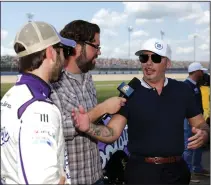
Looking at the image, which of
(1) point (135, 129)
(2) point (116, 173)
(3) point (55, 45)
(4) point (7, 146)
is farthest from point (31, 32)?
(2) point (116, 173)

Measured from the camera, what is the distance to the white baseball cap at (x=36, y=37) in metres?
2.00

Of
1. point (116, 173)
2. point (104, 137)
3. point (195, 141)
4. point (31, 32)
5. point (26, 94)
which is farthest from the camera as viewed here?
point (116, 173)

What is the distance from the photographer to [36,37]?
6.60 ft

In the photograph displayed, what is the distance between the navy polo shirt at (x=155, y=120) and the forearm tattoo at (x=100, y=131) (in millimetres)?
188

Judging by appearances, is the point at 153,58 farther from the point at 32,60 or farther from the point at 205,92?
the point at 205,92

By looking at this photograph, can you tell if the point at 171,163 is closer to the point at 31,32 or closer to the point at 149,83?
the point at 149,83

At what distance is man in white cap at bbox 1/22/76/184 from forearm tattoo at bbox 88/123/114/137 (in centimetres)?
69

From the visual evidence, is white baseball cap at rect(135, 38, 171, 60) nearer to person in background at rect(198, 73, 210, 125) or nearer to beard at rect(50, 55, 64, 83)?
beard at rect(50, 55, 64, 83)

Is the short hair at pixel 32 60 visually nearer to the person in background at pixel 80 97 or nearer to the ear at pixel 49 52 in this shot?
the ear at pixel 49 52

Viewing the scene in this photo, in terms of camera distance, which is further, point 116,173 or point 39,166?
point 116,173

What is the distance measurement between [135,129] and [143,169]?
32 cm

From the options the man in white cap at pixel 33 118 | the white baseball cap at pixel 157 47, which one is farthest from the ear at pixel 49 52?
the white baseball cap at pixel 157 47

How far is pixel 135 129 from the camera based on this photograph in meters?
3.13

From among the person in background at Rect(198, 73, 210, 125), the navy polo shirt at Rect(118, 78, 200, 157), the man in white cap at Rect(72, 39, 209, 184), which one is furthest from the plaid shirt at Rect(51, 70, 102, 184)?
the person in background at Rect(198, 73, 210, 125)
